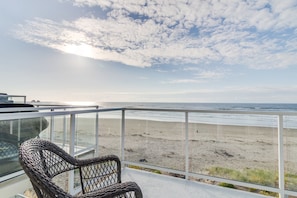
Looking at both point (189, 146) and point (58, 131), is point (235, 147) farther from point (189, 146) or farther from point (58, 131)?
point (58, 131)

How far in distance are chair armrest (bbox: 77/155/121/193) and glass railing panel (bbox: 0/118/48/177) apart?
1.85 ft

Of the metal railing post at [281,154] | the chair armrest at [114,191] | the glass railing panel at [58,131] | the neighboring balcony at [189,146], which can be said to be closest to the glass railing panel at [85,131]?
the neighboring balcony at [189,146]

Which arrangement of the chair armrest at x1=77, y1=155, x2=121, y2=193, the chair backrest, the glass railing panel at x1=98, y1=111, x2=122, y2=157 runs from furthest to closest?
1. the glass railing panel at x1=98, y1=111, x2=122, y2=157
2. the chair armrest at x1=77, y1=155, x2=121, y2=193
3. the chair backrest

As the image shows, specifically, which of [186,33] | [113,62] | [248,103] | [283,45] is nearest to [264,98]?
[248,103]

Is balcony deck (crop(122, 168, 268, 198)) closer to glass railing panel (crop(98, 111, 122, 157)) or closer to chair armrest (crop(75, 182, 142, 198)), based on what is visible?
glass railing panel (crop(98, 111, 122, 157))

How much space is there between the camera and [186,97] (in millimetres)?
15852

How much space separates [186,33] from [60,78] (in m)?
5.45

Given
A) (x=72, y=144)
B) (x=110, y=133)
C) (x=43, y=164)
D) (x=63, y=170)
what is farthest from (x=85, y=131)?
(x=43, y=164)

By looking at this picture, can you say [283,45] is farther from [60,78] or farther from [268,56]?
[60,78]

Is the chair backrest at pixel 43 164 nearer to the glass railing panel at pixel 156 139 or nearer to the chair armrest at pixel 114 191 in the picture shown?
the chair armrest at pixel 114 191

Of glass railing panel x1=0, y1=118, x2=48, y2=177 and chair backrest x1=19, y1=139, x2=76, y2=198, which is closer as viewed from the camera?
chair backrest x1=19, y1=139, x2=76, y2=198

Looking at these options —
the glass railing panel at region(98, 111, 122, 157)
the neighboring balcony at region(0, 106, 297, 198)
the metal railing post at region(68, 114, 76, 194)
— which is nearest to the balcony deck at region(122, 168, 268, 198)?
the neighboring balcony at region(0, 106, 297, 198)

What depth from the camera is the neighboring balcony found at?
6.89 ft

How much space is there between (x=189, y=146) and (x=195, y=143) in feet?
0.33
